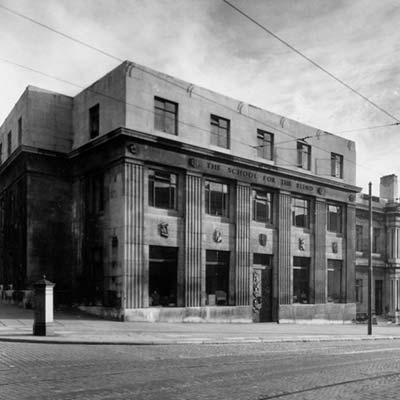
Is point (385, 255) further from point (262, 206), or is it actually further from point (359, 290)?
Result: point (262, 206)

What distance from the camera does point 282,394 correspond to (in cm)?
935

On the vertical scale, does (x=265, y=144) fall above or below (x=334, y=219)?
above

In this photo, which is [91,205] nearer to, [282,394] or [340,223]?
[340,223]

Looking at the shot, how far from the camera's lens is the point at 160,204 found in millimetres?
25453

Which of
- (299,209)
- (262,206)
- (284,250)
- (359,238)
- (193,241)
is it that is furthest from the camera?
(359,238)

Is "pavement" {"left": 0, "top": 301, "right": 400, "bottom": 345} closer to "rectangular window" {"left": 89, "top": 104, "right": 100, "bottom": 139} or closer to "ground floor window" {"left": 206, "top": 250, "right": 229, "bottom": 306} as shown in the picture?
"ground floor window" {"left": 206, "top": 250, "right": 229, "bottom": 306}

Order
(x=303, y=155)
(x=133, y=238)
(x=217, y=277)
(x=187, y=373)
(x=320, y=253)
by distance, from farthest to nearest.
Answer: (x=320, y=253) → (x=303, y=155) → (x=217, y=277) → (x=133, y=238) → (x=187, y=373)

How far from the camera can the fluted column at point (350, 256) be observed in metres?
35.0

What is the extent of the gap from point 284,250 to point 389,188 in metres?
17.1

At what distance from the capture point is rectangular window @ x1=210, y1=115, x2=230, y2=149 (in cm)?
2816

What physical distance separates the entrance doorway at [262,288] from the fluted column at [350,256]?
694 cm

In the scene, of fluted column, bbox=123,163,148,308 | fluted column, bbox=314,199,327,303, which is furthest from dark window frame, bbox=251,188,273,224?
fluted column, bbox=123,163,148,308

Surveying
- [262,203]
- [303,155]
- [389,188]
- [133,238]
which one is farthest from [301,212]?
[389,188]

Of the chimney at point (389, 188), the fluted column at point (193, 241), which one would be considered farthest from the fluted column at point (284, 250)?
the chimney at point (389, 188)
